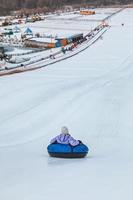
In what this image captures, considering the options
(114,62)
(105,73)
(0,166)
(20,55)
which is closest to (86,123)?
(0,166)

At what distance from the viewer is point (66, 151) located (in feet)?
26.1

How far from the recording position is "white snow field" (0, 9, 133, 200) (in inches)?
263

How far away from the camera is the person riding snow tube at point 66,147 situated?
7.93m

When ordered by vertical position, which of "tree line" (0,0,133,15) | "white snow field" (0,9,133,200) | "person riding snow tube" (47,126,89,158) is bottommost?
"tree line" (0,0,133,15)

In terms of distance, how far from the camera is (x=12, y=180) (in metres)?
7.00

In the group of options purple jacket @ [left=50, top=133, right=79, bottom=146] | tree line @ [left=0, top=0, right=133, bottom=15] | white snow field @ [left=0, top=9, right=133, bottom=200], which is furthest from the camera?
tree line @ [left=0, top=0, right=133, bottom=15]

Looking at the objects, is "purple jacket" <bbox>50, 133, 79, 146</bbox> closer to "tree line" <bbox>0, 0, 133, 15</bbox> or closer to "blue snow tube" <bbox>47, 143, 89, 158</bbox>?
"blue snow tube" <bbox>47, 143, 89, 158</bbox>

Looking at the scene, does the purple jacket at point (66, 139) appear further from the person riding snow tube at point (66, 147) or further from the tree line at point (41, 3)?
the tree line at point (41, 3)

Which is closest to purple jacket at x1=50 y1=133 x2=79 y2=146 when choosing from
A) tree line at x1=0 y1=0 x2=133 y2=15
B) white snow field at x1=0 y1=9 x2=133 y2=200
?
white snow field at x1=0 y1=9 x2=133 y2=200

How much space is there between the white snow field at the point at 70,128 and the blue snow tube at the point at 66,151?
0.29ft

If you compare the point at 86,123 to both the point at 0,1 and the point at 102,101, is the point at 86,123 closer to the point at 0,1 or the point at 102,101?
the point at 102,101

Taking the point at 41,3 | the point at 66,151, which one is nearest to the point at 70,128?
the point at 66,151

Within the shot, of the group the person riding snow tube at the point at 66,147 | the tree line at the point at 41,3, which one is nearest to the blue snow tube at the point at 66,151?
the person riding snow tube at the point at 66,147

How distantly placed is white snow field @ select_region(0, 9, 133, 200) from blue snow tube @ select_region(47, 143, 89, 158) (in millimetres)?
89
